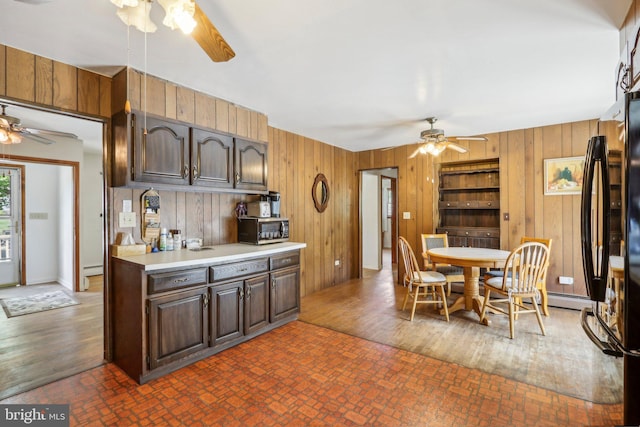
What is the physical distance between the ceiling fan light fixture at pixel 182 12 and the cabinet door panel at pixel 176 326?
6.00ft

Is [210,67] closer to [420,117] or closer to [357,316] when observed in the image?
[420,117]

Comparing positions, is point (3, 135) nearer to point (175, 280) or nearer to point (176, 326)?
point (175, 280)

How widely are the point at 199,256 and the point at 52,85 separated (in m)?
1.66

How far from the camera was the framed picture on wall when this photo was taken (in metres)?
3.88

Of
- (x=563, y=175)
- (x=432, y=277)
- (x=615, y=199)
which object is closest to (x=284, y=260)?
(x=432, y=277)

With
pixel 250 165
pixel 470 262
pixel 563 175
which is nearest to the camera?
pixel 470 262

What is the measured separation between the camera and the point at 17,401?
2.02 m

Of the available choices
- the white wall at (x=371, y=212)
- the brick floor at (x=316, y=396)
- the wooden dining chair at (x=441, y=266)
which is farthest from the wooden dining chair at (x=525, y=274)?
the white wall at (x=371, y=212)

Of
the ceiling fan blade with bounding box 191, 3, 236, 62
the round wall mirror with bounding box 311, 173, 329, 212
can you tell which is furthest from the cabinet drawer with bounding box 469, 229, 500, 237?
the ceiling fan blade with bounding box 191, 3, 236, 62

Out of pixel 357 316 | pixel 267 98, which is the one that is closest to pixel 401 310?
pixel 357 316

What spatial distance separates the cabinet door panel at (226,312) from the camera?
2.62 meters

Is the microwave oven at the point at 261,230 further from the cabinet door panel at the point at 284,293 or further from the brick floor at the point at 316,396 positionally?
the brick floor at the point at 316,396

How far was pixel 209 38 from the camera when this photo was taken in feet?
4.66
